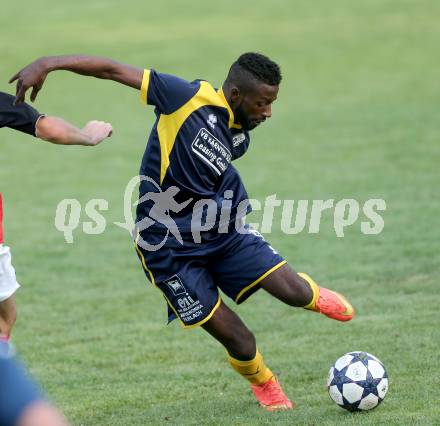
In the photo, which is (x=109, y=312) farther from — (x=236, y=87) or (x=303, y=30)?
(x=303, y=30)

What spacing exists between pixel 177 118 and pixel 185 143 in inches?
6.2

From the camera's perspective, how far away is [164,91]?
604 centimetres

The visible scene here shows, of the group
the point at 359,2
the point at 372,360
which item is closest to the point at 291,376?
the point at 372,360

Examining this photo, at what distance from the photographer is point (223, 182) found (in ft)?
21.2

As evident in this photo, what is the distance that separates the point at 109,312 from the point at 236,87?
4.18 m

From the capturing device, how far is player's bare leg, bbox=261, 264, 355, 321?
624 centimetres

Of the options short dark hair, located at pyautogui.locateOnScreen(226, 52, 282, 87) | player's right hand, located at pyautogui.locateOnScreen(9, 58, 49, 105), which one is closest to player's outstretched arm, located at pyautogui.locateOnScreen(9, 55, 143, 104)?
player's right hand, located at pyautogui.locateOnScreen(9, 58, 49, 105)

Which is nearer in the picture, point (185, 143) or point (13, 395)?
point (13, 395)

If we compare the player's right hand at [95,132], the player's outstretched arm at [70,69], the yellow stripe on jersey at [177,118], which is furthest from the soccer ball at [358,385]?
the player's outstretched arm at [70,69]

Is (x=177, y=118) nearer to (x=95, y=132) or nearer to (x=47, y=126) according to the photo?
(x=95, y=132)

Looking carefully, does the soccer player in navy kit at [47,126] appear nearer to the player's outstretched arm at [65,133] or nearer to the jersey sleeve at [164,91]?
the player's outstretched arm at [65,133]

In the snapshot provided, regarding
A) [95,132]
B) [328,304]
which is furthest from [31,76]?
[328,304]

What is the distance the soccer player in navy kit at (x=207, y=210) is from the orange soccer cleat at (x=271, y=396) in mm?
15

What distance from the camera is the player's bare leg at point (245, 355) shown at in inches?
247
